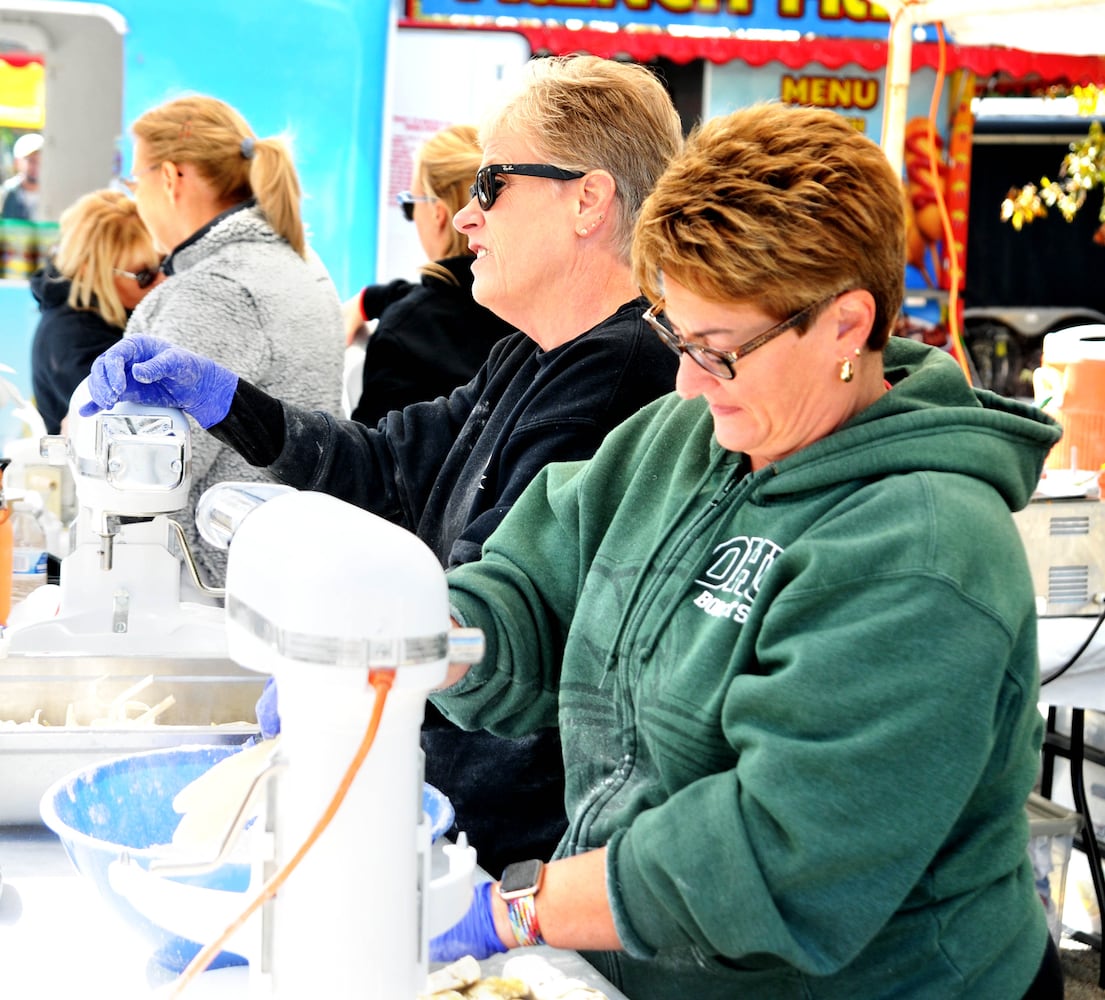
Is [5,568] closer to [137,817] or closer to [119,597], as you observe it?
[119,597]

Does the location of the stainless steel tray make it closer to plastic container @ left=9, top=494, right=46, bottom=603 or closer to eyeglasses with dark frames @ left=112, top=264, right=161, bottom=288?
plastic container @ left=9, top=494, right=46, bottom=603

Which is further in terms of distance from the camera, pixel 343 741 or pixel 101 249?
pixel 101 249

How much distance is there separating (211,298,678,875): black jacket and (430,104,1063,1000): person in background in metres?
0.35

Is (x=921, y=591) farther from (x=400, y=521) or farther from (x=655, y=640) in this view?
(x=400, y=521)

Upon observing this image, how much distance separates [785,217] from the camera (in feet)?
3.62

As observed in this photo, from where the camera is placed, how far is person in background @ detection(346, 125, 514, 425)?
3336 mm

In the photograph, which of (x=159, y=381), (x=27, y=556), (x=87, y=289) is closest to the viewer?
(x=159, y=381)

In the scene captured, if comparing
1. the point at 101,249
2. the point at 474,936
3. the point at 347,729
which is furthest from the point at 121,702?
the point at 101,249

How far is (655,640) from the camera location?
1227mm

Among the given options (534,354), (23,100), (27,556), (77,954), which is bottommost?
(27,556)

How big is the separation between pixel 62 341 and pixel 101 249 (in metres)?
0.30

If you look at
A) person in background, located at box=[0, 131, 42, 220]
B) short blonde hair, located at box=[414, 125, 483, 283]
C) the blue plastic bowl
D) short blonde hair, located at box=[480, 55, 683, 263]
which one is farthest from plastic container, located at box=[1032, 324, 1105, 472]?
person in background, located at box=[0, 131, 42, 220]

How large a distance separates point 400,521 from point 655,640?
1.09 m

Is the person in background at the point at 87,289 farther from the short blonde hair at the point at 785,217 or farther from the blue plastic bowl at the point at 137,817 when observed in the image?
the short blonde hair at the point at 785,217
